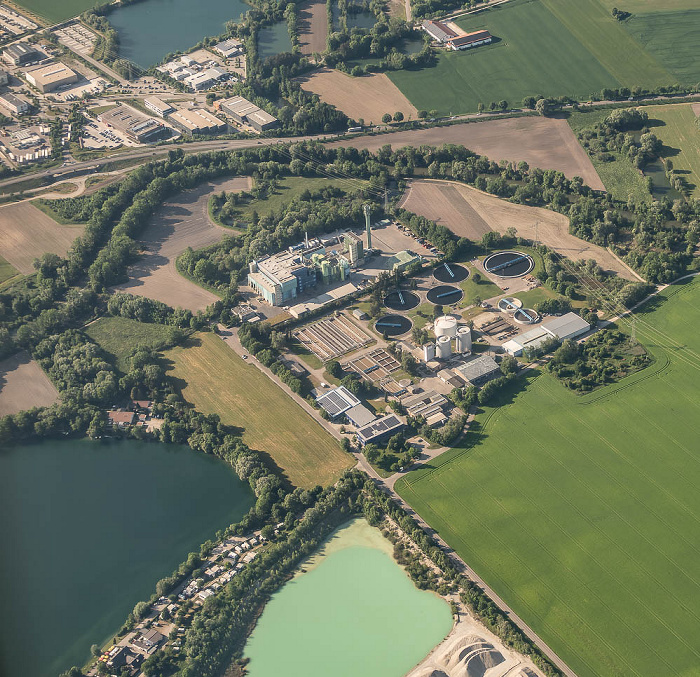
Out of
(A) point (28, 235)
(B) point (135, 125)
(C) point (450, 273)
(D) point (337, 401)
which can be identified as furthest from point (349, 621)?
(B) point (135, 125)

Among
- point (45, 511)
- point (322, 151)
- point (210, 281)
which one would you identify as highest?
point (322, 151)

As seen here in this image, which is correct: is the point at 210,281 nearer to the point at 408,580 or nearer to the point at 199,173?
the point at 199,173

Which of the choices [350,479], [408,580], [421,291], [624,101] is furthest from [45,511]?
[624,101]

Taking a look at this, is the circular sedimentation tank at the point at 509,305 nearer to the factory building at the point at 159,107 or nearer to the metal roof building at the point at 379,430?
the metal roof building at the point at 379,430

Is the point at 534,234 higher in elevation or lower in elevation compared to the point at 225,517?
higher

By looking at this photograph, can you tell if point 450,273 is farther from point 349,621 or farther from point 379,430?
point 349,621
